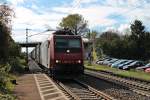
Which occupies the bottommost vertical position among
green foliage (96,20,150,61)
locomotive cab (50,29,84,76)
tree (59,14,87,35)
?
locomotive cab (50,29,84,76)

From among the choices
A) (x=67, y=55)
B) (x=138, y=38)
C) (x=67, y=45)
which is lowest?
(x=67, y=55)

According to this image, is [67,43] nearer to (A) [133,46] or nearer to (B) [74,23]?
(A) [133,46]

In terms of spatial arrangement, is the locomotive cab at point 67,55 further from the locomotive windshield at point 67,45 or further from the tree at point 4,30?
the tree at point 4,30

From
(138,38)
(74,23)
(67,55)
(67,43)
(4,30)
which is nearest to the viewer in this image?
(67,55)

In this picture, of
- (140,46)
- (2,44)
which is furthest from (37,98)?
(140,46)

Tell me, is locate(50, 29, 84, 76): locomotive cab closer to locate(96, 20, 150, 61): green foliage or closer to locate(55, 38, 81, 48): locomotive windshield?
locate(55, 38, 81, 48): locomotive windshield

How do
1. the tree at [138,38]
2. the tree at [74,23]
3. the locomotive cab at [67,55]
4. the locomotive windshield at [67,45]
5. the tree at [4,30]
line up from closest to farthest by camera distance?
the locomotive cab at [67,55] < the locomotive windshield at [67,45] < the tree at [4,30] < the tree at [138,38] < the tree at [74,23]

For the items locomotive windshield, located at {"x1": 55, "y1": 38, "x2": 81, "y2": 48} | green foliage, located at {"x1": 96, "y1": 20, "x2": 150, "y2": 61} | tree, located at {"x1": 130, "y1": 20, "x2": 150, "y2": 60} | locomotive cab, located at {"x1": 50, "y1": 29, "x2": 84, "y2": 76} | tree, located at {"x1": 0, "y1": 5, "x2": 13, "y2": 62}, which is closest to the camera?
locomotive cab, located at {"x1": 50, "y1": 29, "x2": 84, "y2": 76}

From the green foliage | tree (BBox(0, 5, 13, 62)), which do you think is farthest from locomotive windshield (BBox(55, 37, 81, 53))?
the green foliage

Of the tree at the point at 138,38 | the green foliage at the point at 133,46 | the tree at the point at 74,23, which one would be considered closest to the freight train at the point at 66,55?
the green foliage at the point at 133,46

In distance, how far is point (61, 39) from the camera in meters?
29.9

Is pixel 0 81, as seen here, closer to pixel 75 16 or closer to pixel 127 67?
pixel 127 67

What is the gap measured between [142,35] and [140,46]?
12.8ft

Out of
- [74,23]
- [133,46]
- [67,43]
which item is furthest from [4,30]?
[74,23]
